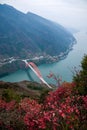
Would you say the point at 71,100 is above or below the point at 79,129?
above

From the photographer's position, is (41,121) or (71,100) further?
(71,100)

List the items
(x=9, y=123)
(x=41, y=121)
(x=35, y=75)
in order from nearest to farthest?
(x=41, y=121) → (x=9, y=123) → (x=35, y=75)

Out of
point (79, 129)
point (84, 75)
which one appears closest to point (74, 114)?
point (79, 129)

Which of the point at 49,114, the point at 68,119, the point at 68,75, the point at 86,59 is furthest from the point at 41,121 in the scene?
the point at 68,75

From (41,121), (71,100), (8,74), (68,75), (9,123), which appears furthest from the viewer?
(8,74)

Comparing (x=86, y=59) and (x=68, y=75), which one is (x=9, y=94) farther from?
(x=68, y=75)

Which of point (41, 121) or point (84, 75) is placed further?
point (84, 75)

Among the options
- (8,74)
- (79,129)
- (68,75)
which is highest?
(8,74)

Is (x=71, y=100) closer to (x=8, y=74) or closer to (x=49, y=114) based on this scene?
(x=49, y=114)

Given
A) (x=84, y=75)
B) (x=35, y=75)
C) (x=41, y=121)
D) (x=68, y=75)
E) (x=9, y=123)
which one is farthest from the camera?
(x=35, y=75)
